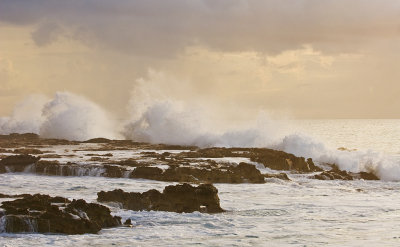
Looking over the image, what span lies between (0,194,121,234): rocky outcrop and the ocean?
0.32 meters

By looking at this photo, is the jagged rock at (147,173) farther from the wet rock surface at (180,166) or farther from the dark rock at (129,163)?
the dark rock at (129,163)

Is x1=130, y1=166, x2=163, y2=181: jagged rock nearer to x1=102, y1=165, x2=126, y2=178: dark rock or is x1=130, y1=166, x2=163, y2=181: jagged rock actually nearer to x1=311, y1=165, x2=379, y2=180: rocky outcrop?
x1=102, y1=165, x2=126, y2=178: dark rock

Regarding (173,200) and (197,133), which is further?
(197,133)

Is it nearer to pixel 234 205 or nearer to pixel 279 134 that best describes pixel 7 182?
pixel 234 205

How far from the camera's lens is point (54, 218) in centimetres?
1616

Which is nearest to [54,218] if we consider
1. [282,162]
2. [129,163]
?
[129,163]

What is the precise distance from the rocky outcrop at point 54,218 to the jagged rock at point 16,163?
1340cm

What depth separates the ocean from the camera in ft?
51.5

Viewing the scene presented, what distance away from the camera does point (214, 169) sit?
2902 centimetres

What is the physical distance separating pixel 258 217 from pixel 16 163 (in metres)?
15.7

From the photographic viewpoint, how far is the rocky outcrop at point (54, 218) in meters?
15.9

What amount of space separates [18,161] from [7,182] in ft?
16.1

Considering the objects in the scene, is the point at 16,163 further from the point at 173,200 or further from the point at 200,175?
the point at 173,200

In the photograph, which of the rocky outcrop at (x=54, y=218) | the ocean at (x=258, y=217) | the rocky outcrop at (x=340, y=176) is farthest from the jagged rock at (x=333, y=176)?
the rocky outcrop at (x=54, y=218)
